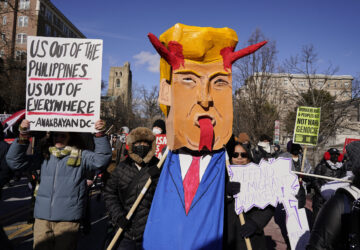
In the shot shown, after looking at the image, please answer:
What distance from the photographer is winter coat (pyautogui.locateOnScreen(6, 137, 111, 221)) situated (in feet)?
9.29

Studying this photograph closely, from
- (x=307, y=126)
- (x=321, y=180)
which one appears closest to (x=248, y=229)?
(x=321, y=180)

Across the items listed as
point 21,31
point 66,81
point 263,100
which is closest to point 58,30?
point 21,31

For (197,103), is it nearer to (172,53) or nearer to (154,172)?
(172,53)

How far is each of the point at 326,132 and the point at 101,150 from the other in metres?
12.8

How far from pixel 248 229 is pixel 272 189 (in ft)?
1.50

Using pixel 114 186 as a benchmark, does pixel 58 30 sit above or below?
above

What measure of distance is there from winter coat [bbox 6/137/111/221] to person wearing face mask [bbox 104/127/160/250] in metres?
0.27

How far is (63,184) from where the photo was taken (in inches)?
114

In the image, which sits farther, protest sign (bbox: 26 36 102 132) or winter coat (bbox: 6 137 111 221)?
protest sign (bbox: 26 36 102 132)

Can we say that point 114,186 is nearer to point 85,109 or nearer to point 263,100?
point 85,109

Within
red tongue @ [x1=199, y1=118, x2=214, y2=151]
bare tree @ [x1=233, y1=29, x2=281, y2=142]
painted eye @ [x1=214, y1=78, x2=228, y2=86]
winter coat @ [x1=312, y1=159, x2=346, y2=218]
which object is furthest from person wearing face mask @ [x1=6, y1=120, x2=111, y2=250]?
bare tree @ [x1=233, y1=29, x2=281, y2=142]

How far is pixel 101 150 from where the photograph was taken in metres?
2.89

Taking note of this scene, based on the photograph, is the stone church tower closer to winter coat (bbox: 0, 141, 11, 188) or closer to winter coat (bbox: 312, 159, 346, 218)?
winter coat (bbox: 312, 159, 346, 218)

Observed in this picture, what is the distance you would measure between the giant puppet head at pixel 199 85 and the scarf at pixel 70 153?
3.60 feet
